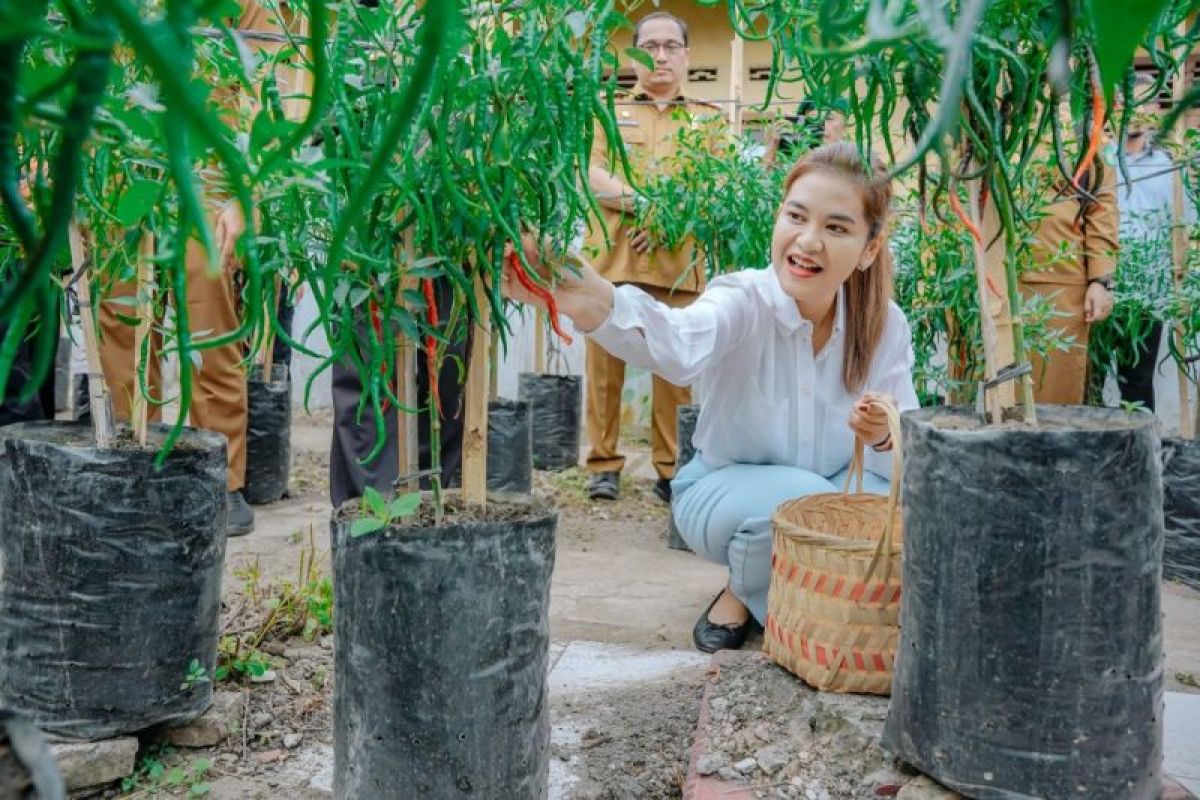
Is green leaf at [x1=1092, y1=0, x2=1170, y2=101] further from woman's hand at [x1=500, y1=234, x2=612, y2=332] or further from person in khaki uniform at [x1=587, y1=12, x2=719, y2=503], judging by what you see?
person in khaki uniform at [x1=587, y1=12, x2=719, y2=503]

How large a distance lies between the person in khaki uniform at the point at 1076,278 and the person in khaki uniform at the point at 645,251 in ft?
3.85

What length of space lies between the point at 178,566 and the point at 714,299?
106 centimetres

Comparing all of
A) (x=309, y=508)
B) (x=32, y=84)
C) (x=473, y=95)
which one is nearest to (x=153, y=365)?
(x=309, y=508)

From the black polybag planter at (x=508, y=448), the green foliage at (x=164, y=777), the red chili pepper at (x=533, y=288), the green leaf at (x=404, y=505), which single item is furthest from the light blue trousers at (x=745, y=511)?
the black polybag planter at (x=508, y=448)

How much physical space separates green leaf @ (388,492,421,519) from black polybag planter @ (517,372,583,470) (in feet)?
11.4

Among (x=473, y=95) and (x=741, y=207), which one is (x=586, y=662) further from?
(x=741, y=207)

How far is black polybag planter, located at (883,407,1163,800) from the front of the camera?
1167 millimetres

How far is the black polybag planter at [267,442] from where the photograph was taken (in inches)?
143

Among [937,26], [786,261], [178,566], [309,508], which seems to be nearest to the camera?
[937,26]

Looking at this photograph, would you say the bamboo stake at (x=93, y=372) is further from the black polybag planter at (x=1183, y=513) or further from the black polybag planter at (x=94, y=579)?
the black polybag planter at (x=1183, y=513)

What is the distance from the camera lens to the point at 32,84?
0.39 m

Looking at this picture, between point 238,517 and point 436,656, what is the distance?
206cm

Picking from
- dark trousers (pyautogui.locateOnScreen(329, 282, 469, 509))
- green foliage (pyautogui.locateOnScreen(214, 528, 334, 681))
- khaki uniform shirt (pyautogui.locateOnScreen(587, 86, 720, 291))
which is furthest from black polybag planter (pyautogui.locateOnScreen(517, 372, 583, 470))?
green foliage (pyautogui.locateOnScreen(214, 528, 334, 681))

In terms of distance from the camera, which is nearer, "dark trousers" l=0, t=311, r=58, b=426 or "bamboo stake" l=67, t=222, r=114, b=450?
"bamboo stake" l=67, t=222, r=114, b=450
